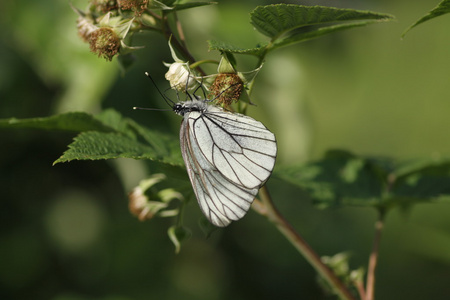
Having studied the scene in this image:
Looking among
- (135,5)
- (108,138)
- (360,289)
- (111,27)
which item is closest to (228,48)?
(135,5)

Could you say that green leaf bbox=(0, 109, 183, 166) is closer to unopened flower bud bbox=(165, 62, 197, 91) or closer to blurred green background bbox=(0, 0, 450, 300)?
unopened flower bud bbox=(165, 62, 197, 91)

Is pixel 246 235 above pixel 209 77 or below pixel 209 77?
below

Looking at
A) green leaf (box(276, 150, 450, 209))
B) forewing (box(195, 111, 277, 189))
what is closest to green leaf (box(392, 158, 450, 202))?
green leaf (box(276, 150, 450, 209))

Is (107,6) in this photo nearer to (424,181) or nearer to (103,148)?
(103,148)

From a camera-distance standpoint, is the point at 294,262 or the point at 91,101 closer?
Answer: the point at 91,101

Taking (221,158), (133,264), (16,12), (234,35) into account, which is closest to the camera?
(221,158)

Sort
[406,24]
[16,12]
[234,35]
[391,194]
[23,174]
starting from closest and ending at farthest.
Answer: [391,194] → [16,12] → [234,35] → [23,174] → [406,24]

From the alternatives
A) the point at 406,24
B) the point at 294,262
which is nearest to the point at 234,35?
the point at 294,262

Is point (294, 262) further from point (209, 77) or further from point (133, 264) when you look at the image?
point (209, 77)
